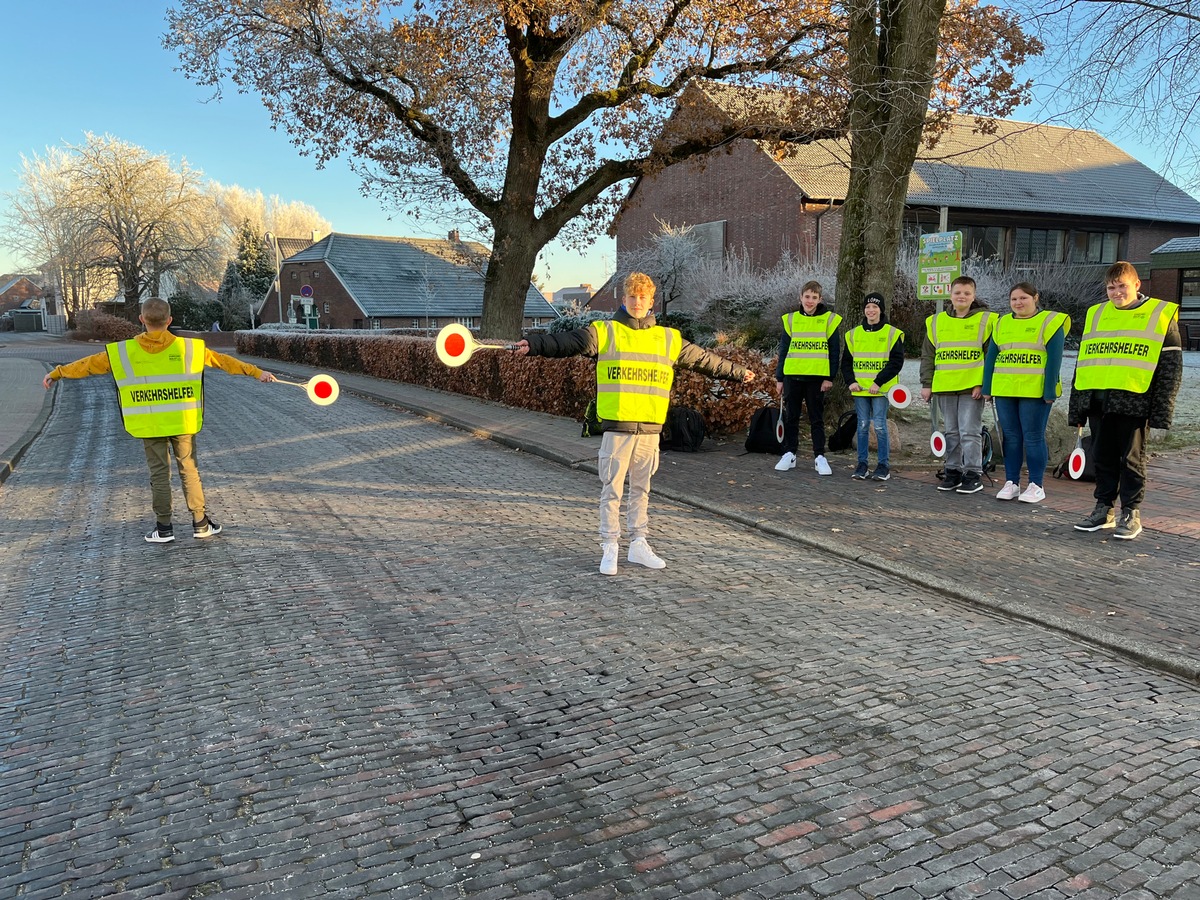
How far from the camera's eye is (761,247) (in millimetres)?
32031

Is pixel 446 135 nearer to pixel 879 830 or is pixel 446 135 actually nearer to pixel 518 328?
pixel 518 328

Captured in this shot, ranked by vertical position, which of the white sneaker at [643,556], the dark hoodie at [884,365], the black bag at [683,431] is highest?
the dark hoodie at [884,365]

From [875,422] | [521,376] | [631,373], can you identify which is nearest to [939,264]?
[875,422]

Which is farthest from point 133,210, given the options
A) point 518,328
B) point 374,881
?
point 374,881

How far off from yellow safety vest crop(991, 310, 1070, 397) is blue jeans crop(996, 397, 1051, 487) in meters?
0.13

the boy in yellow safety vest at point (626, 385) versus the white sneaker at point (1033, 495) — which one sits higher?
the boy in yellow safety vest at point (626, 385)

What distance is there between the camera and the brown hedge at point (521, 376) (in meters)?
10.9

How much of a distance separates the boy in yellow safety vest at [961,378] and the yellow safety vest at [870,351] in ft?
1.18

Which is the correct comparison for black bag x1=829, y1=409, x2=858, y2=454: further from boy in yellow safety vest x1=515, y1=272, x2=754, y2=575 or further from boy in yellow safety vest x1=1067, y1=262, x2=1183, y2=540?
boy in yellow safety vest x1=515, y1=272, x2=754, y2=575

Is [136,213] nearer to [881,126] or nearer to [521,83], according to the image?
[521,83]

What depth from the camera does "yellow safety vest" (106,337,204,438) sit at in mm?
6512

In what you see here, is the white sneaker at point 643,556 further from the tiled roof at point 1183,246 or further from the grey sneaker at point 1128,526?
the tiled roof at point 1183,246

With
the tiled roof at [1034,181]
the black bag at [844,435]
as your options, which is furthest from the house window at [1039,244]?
the black bag at [844,435]

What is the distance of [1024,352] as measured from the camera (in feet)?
23.6
